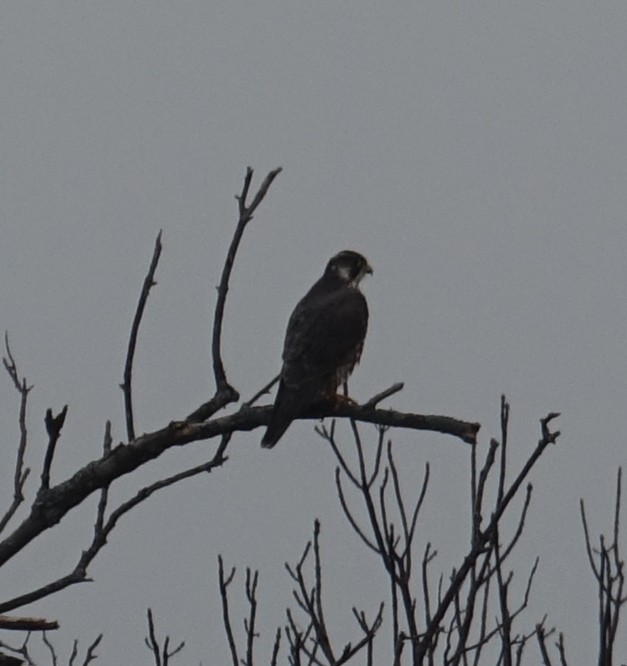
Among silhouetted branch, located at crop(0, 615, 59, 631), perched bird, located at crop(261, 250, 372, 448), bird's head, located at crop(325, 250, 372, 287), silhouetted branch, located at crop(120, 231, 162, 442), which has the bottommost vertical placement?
silhouetted branch, located at crop(0, 615, 59, 631)

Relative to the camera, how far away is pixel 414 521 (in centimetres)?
376

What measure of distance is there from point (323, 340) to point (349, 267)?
46.1 inches

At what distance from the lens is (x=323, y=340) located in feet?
21.8

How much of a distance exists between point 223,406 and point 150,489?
1.60 ft

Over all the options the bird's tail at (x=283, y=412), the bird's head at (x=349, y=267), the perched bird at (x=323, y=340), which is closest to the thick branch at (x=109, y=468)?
the bird's tail at (x=283, y=412)

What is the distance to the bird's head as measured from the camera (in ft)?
25.0

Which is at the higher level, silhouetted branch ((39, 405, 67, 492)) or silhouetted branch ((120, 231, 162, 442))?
silhouetted branch ((120, 231, 162, 442))

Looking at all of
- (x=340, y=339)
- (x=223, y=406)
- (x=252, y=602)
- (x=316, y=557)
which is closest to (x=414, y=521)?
(x=316, y=557)

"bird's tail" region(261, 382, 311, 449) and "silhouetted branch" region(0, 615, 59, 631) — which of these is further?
"bird's tail" region(261, 382, 311, 449)

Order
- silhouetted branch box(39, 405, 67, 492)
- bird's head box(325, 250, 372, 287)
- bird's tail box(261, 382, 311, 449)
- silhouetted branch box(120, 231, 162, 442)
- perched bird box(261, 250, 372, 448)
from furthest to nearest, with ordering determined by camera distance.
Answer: bird's head box(325, 250, 372, 287) < perched bird box(261, 250, 372, 448) < bird's tail box(261, 382, 311, 449) < silhouetted branch box(120, 231, 162, 442) < silhouetted branch box(39, 405, 67, 492)

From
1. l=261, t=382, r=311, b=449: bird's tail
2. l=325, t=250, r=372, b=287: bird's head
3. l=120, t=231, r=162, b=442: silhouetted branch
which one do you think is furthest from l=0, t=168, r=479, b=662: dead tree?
l=325, t=250, r=372, b=287: bird's head

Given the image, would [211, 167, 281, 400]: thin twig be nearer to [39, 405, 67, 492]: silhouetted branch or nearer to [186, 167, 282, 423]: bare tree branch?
[186, 167, 282, 423]: bare tree branch

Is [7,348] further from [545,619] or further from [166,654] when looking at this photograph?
[545,619]

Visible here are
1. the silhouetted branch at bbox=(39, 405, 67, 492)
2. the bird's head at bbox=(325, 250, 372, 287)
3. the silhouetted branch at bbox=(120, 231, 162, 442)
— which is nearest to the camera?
the silhouetted branch at bbox=(39, 405, 67, 492)
